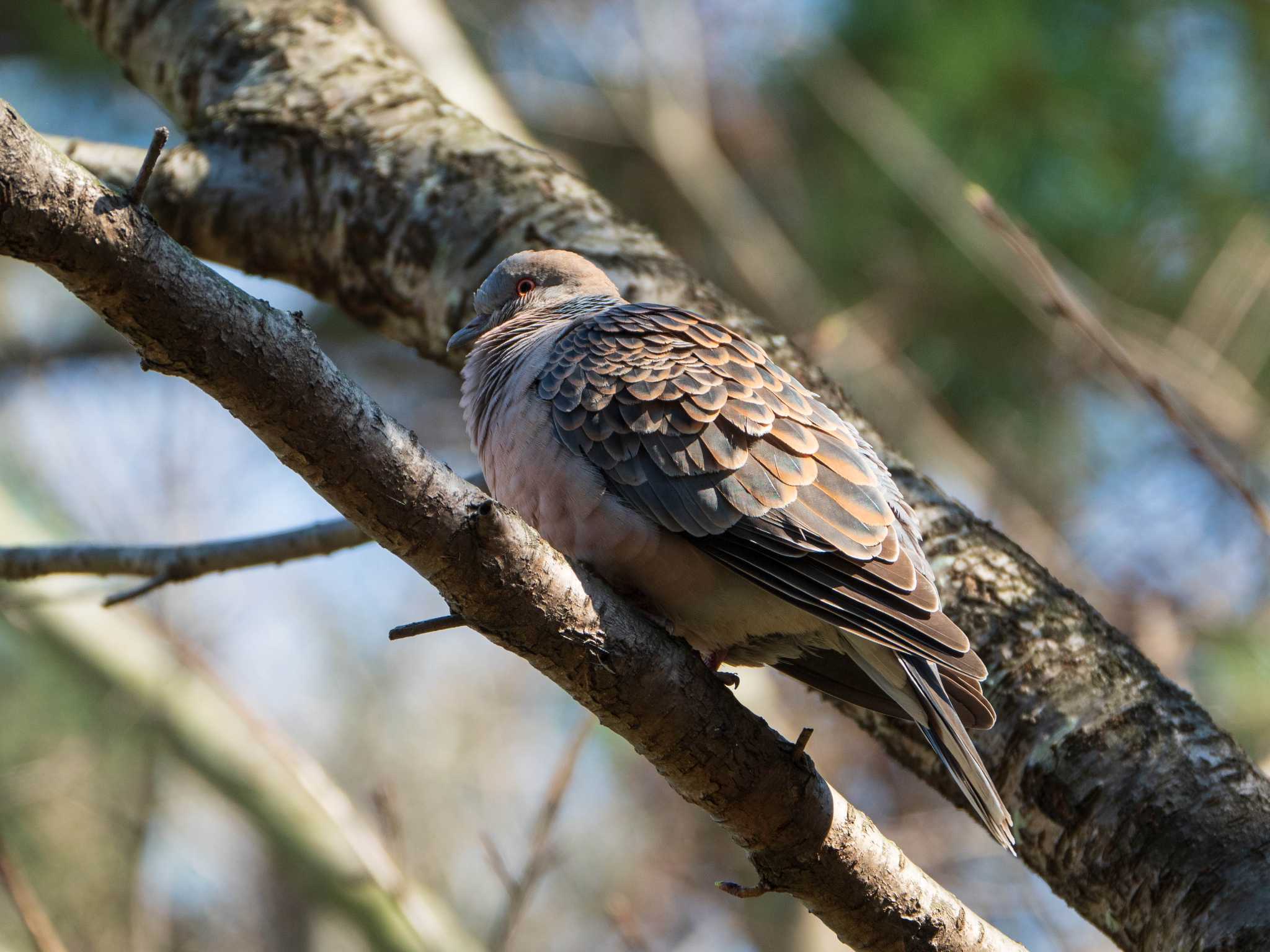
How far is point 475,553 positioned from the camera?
82.0 inches

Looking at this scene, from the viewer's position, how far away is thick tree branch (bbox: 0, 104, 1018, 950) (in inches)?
70.6

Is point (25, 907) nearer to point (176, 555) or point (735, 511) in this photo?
point (176, 555)

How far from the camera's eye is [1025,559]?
3244 millimetres

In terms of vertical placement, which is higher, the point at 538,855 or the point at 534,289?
the point at 534,289

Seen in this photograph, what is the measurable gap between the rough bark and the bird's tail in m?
0.33

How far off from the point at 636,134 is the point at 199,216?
4363mm

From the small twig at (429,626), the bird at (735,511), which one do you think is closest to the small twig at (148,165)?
the small twig at (429,626)

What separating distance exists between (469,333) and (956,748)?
197cm

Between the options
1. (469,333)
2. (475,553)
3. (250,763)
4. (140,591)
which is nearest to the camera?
(475,553)

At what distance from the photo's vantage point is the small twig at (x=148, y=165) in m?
1.75

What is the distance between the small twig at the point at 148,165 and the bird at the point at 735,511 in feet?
4.35

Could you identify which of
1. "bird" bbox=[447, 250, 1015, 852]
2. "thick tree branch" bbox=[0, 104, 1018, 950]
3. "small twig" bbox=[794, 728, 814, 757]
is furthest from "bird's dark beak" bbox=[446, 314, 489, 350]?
"small twig" bbox=[794, 728, 814, 757]

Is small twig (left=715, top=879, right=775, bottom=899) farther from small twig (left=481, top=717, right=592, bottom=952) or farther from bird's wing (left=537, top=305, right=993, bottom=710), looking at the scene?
small twig (left=481, top=717, right=592, bottom=952)

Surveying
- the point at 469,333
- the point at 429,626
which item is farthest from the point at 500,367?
the point at 429,626
